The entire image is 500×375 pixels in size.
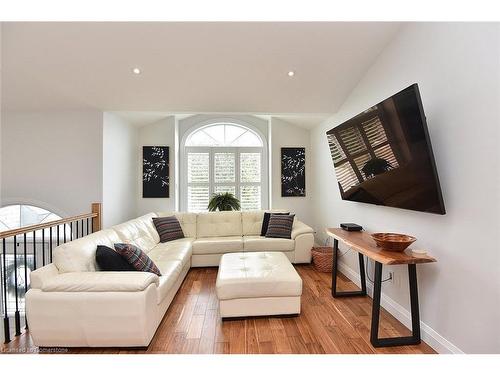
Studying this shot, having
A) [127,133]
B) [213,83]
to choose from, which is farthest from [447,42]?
[127,133]

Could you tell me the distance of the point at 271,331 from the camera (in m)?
2.28

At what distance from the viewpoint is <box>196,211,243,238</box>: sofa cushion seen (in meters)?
4.55

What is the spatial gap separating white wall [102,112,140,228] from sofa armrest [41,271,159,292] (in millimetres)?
2012

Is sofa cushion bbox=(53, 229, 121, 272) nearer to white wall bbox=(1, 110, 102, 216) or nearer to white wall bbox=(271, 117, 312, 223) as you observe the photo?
white wall bbox=(1, 110, 102, 216)

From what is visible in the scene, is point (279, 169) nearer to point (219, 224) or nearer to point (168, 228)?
point (219, 224)

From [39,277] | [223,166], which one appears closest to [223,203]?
[223,166]

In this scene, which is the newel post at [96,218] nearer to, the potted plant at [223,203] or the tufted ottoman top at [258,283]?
the potted plant at [223,203]

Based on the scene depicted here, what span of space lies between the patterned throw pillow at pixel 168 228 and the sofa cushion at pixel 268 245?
3.84 feet

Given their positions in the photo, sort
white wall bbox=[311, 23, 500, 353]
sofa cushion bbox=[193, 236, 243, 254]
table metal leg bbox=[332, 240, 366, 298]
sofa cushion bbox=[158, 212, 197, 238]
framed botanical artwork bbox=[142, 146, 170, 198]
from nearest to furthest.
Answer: white wall bbox=[311, 23, 500, 353] → table metal leg bbox=[332, 240, 366, 298] → sofa cushion bbox=[193, 236, 243, 254] → sofa cushion bbox=[158, 212, 197, 238] → framed botanical artwork bbox=[142, 146, 170, 198]

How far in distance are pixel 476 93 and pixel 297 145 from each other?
3.65m

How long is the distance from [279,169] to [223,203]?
4.47 ft

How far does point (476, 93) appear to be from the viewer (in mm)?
1710

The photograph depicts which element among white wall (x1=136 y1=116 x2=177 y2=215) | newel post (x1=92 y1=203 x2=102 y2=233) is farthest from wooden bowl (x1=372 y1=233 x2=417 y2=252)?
white wall (x1=136 y1=116 x2=177 y2=215)
